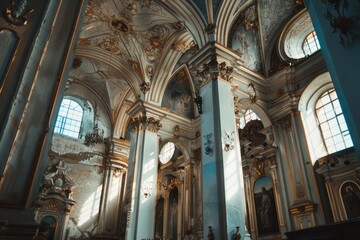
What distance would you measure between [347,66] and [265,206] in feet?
25.3

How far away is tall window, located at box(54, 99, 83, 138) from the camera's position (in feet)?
47.3

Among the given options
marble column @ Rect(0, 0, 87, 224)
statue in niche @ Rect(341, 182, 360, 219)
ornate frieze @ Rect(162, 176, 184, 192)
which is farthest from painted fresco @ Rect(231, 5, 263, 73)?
marble column @ Rect(0, 0, 87, 224)

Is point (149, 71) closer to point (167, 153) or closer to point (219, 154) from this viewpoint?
point (167, 153)

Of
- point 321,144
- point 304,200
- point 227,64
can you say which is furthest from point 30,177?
point 321,144

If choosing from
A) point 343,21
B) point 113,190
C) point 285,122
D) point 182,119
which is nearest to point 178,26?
point 182,119

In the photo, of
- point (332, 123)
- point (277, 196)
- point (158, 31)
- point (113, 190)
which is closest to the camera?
point (332, 123)

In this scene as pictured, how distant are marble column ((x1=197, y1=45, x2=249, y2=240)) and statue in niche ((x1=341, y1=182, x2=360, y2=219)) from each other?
3.33m

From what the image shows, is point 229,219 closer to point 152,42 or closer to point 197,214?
point 197,214

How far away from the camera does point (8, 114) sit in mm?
2547

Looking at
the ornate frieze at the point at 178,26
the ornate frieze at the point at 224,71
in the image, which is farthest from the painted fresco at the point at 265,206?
the ornate frieze at the point at 178,26

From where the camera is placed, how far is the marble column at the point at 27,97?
248 centimetres

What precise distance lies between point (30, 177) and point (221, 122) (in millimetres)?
5226

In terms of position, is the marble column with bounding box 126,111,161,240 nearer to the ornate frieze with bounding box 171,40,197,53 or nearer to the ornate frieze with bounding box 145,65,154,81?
the ornate frieze with bounding box 145,65,154,81

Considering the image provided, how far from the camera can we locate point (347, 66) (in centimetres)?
319
